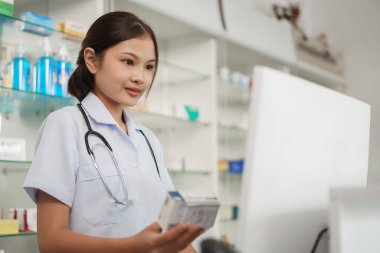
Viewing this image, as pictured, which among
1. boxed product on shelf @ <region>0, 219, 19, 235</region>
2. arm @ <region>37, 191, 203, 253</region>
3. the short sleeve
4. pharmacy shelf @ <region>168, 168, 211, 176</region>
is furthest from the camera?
pharmacy shelf @ <region>168, 168, 211, 176</region>

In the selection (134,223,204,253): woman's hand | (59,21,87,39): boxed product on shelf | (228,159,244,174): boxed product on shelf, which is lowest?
(228,159,244,174): boxed product on shelf

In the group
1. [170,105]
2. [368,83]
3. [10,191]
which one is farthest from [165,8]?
[368,83]

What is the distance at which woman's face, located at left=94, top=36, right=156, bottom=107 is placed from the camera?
139 cm

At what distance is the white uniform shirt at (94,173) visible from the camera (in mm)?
1252

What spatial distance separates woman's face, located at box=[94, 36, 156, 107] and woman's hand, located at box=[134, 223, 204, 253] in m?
0.53

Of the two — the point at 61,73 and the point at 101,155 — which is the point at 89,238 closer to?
the point at 101,155

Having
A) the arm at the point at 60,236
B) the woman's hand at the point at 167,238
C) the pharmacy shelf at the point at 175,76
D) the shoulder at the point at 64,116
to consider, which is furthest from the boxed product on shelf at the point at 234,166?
the woman's hand at the point at 167,238

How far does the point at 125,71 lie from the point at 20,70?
1.00 m

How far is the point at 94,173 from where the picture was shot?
132cm

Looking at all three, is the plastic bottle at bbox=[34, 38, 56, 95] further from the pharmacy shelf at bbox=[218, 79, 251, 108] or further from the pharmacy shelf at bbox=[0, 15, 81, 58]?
the pharmacy shelf at bbox=[218, 79, 251, 108]

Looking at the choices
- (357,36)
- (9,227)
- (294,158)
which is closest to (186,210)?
(294,158)

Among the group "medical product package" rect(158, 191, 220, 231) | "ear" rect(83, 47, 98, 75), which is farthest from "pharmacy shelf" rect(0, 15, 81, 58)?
"medical product package" rect(158, 191, 220, 231)

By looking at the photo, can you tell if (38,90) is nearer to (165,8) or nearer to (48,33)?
(48,33)

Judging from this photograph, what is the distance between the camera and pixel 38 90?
2271mm
